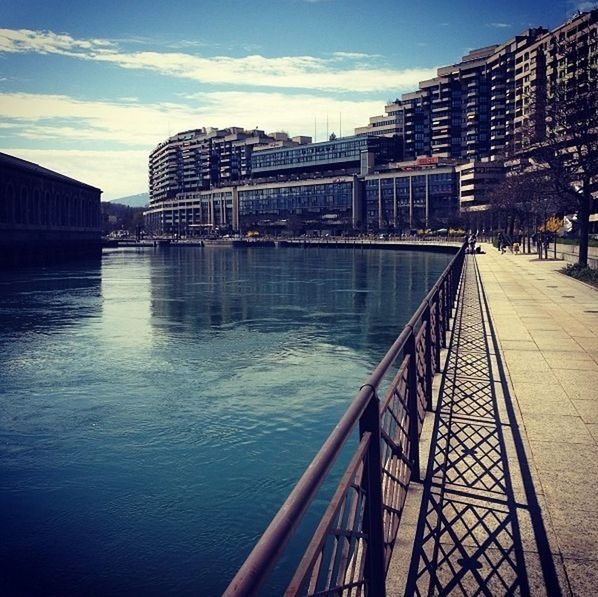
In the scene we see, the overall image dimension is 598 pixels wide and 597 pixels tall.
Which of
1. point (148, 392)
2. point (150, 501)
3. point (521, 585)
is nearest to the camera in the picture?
point (521, 585)

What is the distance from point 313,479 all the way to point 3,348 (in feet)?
81.9

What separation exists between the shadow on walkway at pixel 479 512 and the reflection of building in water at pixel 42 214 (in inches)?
3399

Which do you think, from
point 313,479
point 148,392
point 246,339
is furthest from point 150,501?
point 246,339

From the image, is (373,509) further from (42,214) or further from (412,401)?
(42,214)

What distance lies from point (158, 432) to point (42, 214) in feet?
329

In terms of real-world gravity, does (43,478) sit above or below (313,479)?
below

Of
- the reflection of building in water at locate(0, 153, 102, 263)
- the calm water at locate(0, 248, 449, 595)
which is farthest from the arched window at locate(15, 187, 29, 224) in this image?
the calm water at locate(0, 248, 449, 595)

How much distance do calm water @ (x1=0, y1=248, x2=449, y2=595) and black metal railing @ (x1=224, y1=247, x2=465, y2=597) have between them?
2684mm

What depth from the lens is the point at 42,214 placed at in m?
105

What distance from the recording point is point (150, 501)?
36.9 ft

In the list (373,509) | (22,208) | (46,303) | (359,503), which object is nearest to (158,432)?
(359,503)

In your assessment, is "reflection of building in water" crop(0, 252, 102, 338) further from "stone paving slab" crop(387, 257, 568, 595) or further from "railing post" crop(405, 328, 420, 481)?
"railing post" crop(405, 328, 420, 481)

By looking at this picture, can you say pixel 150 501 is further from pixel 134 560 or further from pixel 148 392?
pixel 148 392

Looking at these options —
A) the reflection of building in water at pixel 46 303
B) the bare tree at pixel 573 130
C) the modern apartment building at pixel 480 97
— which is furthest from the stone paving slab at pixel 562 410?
the modern apartment building at pixel 480 97
